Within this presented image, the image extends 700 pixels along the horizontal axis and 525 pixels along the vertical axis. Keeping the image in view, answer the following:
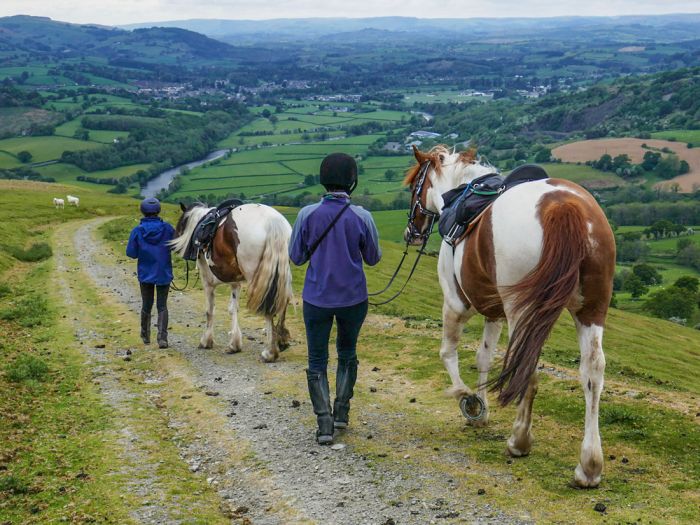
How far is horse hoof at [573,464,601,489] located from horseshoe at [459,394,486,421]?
210 cm

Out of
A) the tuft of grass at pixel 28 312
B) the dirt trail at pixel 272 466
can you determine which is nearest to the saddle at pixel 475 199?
the dirt trail at pixel 272 466

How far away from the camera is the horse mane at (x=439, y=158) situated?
9.94m

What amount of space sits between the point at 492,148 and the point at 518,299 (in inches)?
7482

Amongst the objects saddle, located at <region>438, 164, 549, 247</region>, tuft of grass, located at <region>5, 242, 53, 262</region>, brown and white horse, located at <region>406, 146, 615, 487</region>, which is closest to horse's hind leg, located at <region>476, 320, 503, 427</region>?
brown and white horse, located at <region>406, 146, 615, 487</region>

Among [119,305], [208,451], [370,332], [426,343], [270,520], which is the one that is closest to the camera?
[270,520]

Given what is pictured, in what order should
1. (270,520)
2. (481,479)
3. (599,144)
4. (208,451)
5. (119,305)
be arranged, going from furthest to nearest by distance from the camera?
(599,144) < (119,305) < (208,451) < (481,479) < (270,520)

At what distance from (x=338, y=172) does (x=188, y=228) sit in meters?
8.10

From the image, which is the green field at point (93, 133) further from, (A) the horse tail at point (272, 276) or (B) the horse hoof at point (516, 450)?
(B) the horse hoof at point (516, 450)

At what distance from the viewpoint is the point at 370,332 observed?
57.0 ft

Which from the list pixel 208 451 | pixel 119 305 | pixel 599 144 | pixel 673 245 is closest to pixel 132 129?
pixel 599 144

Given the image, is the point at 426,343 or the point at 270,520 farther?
the point at 426,343

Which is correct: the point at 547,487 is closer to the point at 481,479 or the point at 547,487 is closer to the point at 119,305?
the point at 481,479

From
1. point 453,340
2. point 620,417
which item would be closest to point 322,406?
point 453,340

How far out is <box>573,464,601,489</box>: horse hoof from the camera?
7125 mm
